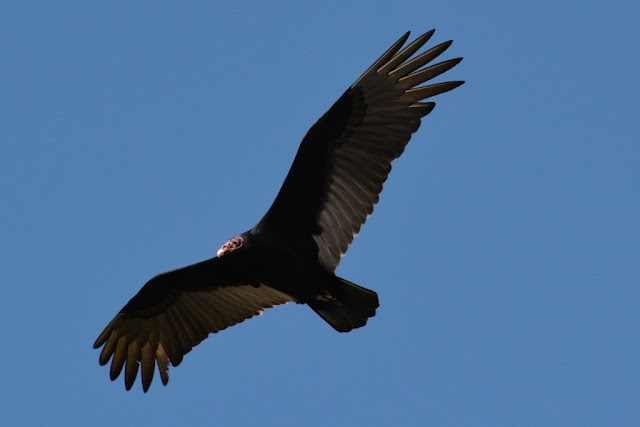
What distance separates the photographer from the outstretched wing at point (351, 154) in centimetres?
946

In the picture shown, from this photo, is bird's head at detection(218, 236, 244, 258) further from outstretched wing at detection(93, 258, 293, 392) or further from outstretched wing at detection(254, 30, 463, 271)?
outstretched wing at detection(93, 258, 293, 392)

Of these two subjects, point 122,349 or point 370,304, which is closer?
point 370,304

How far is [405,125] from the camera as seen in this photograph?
31.0 feet

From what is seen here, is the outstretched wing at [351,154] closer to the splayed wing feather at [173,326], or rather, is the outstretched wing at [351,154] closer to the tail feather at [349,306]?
the tail feather at [349,306]

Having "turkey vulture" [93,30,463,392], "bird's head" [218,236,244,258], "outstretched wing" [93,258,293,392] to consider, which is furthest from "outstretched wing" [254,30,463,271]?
"outstretched wing" [93,258,293,392]

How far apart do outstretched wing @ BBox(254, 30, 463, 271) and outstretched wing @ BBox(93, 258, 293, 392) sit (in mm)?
1117

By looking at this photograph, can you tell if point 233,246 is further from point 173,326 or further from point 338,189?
point 173,326

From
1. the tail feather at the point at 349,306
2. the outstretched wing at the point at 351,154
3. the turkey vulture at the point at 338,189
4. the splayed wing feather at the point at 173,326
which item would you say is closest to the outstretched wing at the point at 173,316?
the splayed wing feather at the point at 173,326

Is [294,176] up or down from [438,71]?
down

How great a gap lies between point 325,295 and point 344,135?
4.67 ft

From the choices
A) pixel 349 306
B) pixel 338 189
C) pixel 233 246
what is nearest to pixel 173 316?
pixel 233 246

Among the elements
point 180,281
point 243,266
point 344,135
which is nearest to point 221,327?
point 180,281

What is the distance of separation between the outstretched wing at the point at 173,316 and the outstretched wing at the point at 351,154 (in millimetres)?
1117

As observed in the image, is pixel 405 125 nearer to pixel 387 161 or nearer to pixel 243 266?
pixel 387 161
